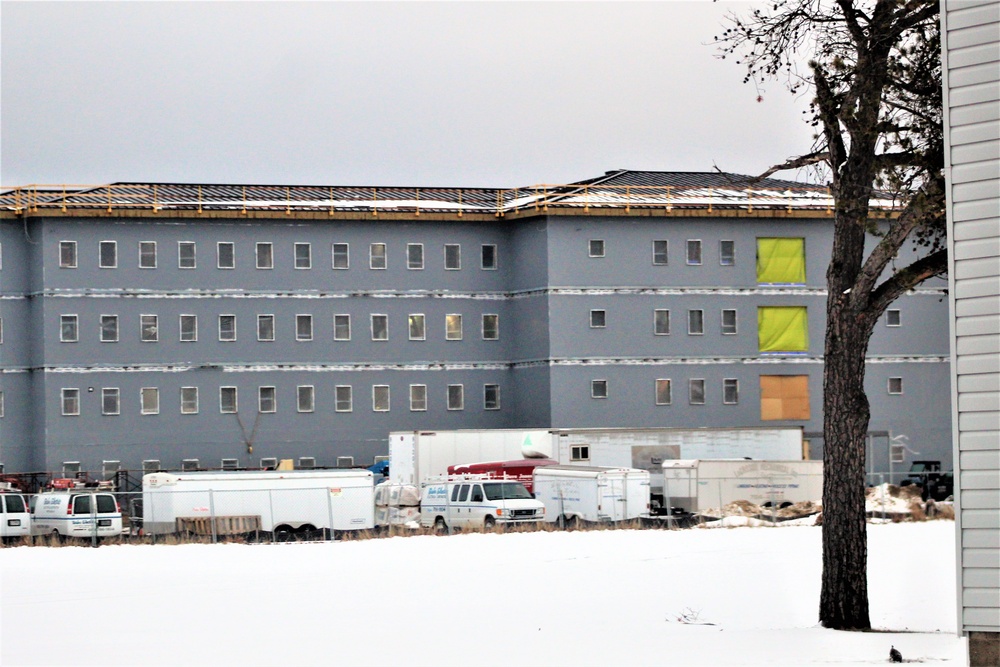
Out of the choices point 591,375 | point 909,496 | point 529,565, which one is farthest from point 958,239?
point 591,375

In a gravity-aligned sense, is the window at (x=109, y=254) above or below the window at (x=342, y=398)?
above

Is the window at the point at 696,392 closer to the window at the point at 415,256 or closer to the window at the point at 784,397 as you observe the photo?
the window at the point at 784,397

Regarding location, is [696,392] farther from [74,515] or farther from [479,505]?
[74,515]

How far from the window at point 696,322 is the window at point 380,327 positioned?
47.3 ft

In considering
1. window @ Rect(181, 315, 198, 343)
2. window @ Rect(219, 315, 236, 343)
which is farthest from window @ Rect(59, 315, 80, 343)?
window @ Rect(219, 315, 236, 343)

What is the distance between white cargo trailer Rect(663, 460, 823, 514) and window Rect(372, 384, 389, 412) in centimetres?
1994

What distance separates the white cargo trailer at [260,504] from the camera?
4322 centimetres

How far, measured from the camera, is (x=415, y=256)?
67.5 meters

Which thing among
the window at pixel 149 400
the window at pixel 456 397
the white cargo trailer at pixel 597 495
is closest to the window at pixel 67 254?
the window at pixel 149 400

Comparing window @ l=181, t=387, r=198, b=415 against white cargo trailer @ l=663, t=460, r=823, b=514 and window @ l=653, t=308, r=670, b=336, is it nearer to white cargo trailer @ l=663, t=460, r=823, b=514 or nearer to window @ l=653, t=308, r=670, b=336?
window @ l=653, t=308, r=670, b=336

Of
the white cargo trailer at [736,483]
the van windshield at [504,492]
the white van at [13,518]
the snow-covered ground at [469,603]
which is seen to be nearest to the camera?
the snow-covered ground at [469,603]

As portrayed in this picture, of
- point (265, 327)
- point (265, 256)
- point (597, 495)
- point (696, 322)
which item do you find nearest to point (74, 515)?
point (597, 495)

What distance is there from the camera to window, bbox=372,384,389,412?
66562 millimetres

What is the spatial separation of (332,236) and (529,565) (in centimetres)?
3901
